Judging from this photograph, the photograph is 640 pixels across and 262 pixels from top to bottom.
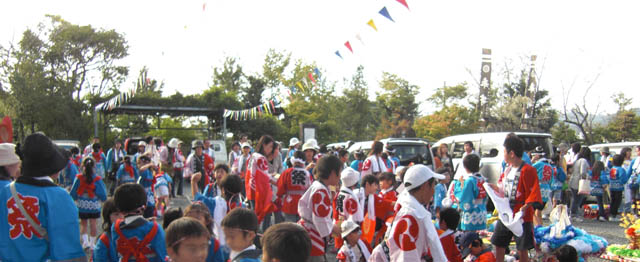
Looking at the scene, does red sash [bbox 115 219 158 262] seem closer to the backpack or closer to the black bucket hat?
the black bucket hat

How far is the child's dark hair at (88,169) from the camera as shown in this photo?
6801 mm

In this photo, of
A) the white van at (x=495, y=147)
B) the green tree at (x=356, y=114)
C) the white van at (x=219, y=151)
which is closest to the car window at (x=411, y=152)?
the white van at (x=495, y=147)

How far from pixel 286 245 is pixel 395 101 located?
41.4 meters

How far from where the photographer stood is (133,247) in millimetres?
3312

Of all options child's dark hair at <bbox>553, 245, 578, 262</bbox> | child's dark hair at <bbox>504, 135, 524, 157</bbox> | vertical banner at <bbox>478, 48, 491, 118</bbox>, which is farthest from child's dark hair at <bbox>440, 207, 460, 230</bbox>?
vertical banner at <bbox>478, 48, 491, 118</bbox>

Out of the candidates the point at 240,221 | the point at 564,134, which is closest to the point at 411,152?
the point at 240,221

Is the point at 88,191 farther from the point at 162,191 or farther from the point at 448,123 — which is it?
the point at 448,123

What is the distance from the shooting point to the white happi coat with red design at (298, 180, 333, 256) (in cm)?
448

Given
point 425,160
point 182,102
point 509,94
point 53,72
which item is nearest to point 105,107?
point 182,102

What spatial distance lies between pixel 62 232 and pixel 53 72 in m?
29.9

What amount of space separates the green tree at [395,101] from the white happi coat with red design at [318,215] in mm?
37271

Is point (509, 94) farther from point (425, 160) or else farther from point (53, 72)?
point (53, 72)

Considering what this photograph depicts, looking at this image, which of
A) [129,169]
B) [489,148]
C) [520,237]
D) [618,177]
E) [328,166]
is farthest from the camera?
[489,148]

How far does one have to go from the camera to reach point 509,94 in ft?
137
